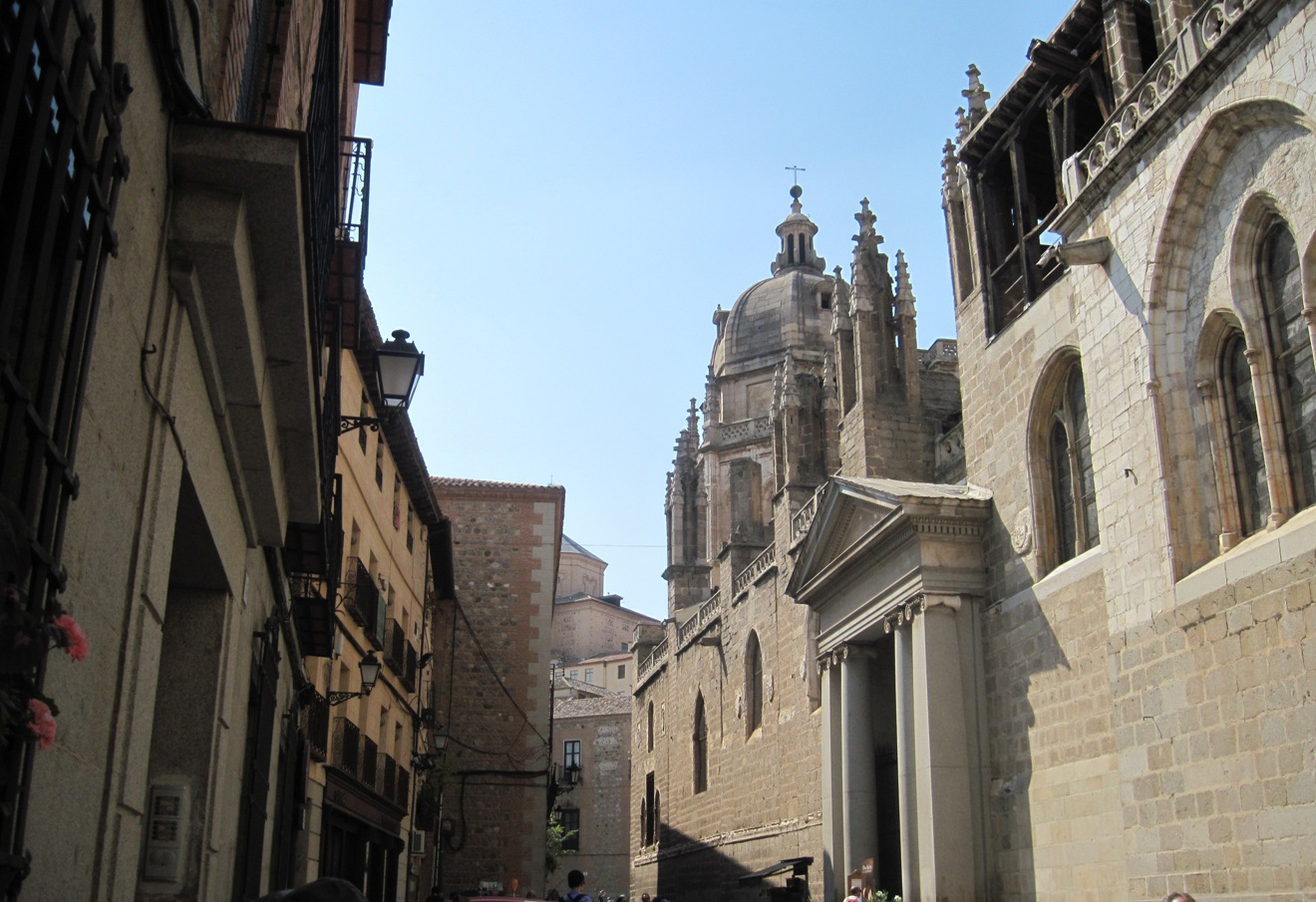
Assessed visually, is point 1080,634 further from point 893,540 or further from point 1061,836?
point 893,540

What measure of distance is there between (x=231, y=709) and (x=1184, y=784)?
6896mm

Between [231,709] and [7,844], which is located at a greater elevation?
[231,709]

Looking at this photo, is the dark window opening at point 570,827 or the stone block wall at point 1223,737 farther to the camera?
the dark window opening at point 570,827

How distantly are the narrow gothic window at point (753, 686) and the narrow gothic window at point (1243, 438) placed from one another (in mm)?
17051

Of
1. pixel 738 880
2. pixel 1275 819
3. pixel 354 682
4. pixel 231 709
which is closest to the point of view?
pixel 231 709

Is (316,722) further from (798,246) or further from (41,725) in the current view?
(798,246)

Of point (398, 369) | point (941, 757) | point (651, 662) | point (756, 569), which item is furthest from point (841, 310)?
point (651, 662)

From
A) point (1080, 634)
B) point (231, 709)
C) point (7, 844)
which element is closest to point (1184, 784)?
point (1080, 634)

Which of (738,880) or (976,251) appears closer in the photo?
(976,251)

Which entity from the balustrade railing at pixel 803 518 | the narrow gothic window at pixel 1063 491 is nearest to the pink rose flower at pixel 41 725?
the narrow gothic window at pixel 1063 491

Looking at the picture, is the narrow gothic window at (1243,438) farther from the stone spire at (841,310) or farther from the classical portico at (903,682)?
the stone spire at (841,310)

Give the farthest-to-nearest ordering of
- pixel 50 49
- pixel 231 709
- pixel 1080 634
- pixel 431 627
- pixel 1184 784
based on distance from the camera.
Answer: pixel 431 627 < pixel 1080 634 < pixel 1184 784 < pixel 231 709 < pixel 50 49

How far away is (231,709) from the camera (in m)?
6.93

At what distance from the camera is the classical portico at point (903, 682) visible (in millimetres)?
13430
